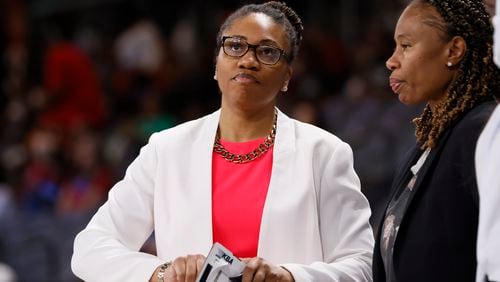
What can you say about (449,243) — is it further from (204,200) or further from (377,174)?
(377,174)

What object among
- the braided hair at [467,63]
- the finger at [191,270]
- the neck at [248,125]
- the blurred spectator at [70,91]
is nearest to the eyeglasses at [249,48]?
the neck at [248,125]

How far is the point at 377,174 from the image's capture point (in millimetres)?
6445

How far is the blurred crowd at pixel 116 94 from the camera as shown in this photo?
6652mm

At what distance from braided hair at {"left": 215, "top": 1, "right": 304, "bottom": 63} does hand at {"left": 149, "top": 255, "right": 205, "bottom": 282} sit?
24.5 inches

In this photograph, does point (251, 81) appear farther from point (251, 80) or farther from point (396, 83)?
point (396, 83)

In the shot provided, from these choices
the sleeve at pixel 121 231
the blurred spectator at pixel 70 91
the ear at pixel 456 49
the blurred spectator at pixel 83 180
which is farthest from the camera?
the blurred spectator at pixel 70 91

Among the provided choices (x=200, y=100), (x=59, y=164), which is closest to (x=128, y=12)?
(x=200, y=100)

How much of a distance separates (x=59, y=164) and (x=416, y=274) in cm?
475

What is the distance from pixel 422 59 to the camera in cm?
272

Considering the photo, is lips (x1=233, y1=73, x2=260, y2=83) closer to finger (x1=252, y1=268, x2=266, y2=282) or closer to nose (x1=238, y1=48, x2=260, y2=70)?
nose (x1=238, y1=48, x2=260, y2=70)

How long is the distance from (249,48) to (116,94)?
5416mm

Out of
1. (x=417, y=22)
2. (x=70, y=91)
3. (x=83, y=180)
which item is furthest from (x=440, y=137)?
(x=70, y=91)

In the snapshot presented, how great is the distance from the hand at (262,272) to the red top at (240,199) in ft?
0.65

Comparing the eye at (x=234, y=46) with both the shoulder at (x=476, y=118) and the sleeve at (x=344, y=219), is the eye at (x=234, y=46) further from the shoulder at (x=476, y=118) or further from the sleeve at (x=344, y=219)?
the shoulder at (x=476, y=118)
